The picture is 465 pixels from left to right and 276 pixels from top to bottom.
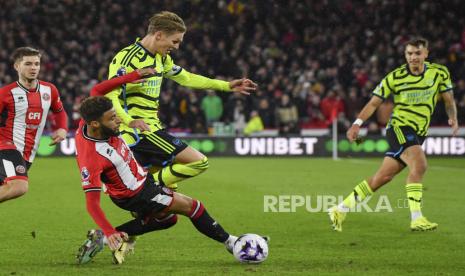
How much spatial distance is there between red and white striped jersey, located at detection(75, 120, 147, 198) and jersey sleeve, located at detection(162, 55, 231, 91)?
173 cm

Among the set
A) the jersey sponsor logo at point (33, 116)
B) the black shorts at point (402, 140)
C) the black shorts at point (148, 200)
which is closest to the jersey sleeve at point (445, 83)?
the black shorts at point (402, 140)

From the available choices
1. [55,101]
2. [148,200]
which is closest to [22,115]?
[55,101]

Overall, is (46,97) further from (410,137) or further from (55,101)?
(410,137)

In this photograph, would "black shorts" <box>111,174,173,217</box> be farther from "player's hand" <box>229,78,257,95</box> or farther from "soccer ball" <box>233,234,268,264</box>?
"player's hand" <box>229,78,257,95</box>

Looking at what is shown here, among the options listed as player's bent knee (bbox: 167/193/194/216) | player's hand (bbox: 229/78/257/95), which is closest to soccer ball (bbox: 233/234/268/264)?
player's bent knee (bbox: 167/193/194/216)

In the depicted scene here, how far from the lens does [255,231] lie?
30.2 ft

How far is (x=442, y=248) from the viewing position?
25.7ft

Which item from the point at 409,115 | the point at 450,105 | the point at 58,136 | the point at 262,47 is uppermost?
the point at 262,47

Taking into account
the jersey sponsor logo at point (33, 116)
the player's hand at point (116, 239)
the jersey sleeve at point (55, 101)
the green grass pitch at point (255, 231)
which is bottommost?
the green grass pitch at point (255, 231)

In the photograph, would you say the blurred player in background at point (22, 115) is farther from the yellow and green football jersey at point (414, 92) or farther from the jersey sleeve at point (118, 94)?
the yellow and green football jersey at point (414, 92)

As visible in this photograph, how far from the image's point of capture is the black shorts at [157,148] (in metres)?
7.83

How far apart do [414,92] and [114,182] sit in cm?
415

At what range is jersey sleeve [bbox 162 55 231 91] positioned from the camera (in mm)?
8344

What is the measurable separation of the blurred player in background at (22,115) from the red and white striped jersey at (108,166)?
1580 millimetres
